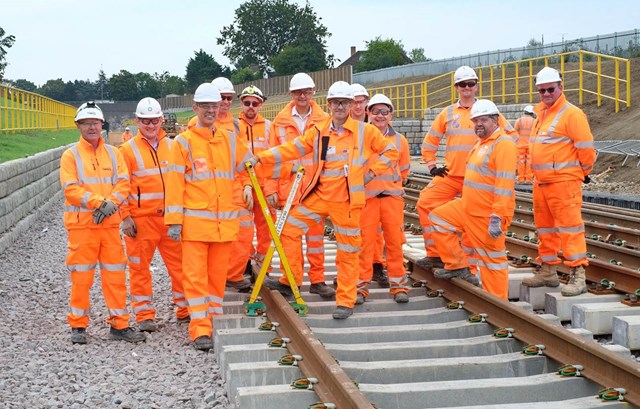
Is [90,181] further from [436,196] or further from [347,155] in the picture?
[436,196]

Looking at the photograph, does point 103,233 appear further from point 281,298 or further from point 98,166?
point 281,298

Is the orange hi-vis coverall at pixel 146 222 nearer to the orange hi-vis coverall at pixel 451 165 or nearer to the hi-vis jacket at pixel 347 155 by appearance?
the hi-vis jacket at pixel 347 155

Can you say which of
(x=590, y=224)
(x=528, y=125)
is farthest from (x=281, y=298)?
(x=528, y=125)

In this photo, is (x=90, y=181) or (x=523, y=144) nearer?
(x=90, y=181)

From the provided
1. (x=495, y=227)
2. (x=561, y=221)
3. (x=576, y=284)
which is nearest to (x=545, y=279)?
(x=576, y=284)

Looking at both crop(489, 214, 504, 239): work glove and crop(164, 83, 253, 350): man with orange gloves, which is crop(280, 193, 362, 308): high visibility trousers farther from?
crop(489, 214, 504, 239): work glove

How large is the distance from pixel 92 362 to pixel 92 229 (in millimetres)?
1192

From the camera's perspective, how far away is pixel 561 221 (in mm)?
8164

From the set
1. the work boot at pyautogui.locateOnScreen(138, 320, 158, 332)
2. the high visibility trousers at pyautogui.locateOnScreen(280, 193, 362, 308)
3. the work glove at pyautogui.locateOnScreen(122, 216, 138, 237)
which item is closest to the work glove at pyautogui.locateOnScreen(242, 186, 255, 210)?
the high visibility trousers at pyautogui.locateOnScreen(280, 193, 362, 308)

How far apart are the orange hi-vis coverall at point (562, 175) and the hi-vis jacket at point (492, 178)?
31.9 inches

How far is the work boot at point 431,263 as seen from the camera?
28.1ft

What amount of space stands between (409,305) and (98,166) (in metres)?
2.93

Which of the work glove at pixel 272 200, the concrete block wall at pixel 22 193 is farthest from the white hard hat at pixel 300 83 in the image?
the concrete block wall at pixel 22 193

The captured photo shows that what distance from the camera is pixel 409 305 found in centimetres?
775
